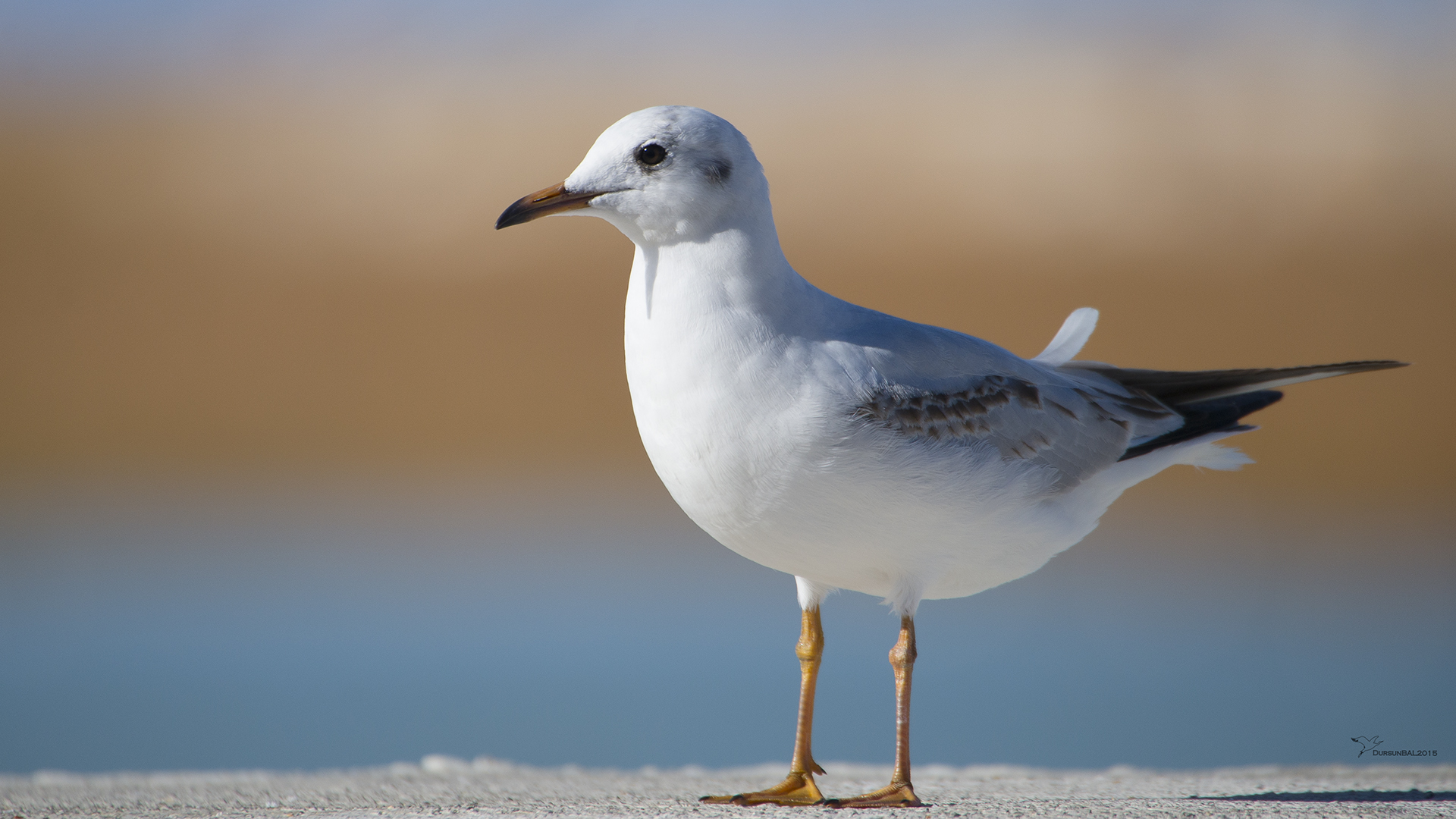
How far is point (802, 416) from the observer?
377cm

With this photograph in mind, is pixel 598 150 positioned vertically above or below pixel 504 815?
above

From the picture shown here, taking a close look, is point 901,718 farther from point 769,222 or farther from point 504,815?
point 769,222

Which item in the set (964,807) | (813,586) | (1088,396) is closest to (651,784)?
(813,586)

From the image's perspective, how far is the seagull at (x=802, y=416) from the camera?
12.5 ft

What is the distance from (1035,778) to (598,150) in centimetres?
327

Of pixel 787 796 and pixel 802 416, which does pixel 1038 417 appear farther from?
pixel 787 796

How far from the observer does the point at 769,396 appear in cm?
379

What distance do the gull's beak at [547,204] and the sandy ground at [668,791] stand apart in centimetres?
192

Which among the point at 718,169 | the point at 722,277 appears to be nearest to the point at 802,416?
the point at 722,277

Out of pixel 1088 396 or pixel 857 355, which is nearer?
pixel 857 355

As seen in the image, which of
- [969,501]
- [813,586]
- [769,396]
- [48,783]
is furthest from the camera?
[48,783]

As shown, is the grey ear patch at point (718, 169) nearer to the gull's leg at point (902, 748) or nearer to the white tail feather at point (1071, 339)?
the gull's leg at point (902, 748)

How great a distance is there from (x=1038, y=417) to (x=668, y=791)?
2073mm

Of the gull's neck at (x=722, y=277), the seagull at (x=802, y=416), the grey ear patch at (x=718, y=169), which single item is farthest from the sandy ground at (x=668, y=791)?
the grey ear patch at (x=718, y=169)
